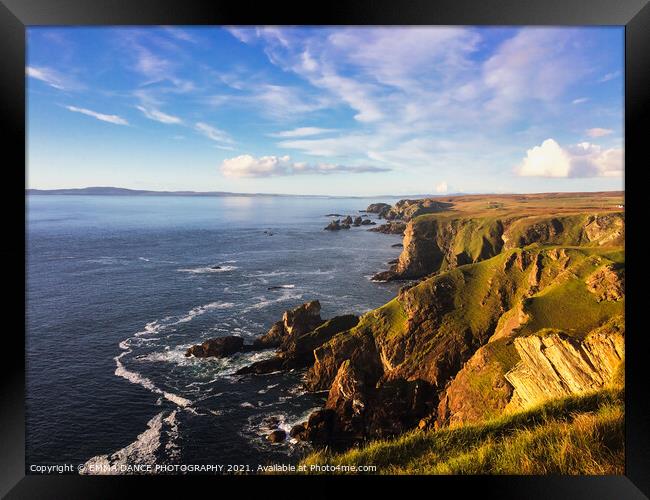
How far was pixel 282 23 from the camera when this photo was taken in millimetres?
8094

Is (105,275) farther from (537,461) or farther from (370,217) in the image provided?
(370,217)

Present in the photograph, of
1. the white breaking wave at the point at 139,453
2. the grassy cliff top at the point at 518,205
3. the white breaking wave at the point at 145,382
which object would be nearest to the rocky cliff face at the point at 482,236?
the grassy cliff top at the point at 518,205

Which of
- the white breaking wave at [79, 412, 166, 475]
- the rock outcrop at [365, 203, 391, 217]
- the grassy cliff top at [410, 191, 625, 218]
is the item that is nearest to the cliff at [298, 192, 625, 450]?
the grassy cliff top at [410, 191, 625, 218]

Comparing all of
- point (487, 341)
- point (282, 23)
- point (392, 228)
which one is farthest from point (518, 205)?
point (392, 228)

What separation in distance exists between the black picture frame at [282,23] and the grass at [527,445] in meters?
0.61

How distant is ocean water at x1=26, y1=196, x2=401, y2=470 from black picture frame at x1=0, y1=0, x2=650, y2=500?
6.75ft

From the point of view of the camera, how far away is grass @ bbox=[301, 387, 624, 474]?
677 cm

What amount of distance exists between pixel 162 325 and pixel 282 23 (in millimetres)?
32925

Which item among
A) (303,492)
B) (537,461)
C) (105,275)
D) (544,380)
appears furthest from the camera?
(105,275)

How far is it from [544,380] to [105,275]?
45.7 metres

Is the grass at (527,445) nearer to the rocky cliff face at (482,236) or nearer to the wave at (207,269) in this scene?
the rocky cliff face at (482,236)

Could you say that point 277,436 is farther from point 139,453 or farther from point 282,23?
point 282,23

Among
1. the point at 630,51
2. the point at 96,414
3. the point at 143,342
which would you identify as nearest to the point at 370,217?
the point at 143,342

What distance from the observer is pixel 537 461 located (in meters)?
6.75
